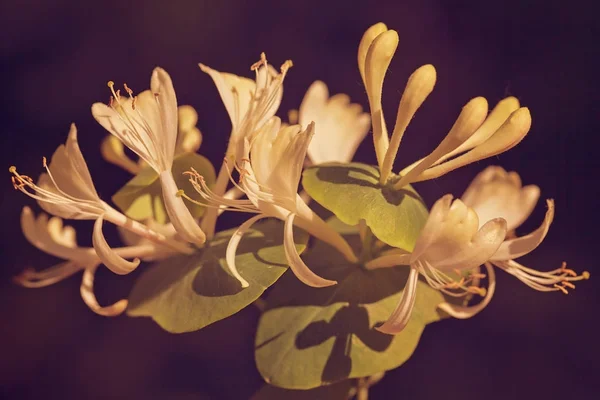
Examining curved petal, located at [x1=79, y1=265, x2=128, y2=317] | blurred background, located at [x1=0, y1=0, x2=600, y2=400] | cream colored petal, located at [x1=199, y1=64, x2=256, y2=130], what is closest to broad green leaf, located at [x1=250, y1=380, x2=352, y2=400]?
curved petal, located at [x1=79, y1=265, x2=128, y2=317]

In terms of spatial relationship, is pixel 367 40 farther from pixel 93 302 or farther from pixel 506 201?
pixel 93 302

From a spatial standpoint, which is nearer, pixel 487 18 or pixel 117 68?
pixel 487 18

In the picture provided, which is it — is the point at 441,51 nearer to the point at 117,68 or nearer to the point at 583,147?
the point at 583,147

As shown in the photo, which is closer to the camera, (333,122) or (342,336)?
(342,336)

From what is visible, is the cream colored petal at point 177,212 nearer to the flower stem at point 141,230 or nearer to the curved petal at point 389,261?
the flower stem at point 141,230

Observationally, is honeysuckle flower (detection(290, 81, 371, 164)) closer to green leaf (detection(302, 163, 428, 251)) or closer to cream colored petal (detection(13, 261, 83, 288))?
green leaf (detection(302, 163, 428, 251))

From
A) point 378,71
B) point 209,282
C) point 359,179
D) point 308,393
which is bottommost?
point 308,393

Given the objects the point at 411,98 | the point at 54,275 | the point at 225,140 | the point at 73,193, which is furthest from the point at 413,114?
the point at 225,140

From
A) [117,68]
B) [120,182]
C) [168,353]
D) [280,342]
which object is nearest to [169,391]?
[168,353]
